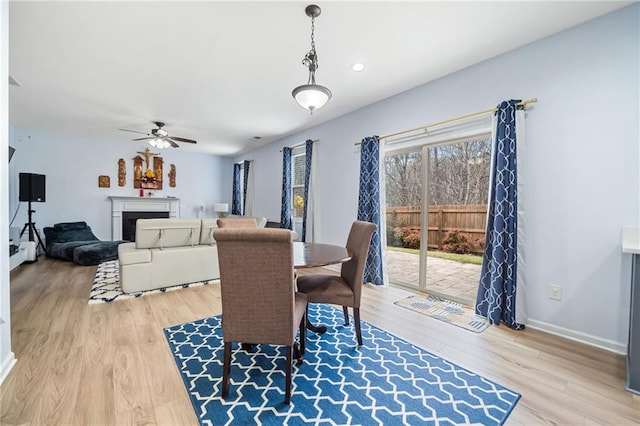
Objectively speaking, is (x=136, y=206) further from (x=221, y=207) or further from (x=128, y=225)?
(x=221, y=207)

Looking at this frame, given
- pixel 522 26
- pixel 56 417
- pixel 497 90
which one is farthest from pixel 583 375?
pixel 56 417

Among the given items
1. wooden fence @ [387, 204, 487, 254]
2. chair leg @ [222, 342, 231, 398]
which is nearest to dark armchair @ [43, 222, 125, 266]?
chair leg @ [222, 342, 231, 398]

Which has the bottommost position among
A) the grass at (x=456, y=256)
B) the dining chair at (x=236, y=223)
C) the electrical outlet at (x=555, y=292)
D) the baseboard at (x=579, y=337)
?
the baseboard at (x=579, y=337)

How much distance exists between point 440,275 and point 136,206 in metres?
7.12

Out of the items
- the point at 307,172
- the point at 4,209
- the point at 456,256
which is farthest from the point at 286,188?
the point at 4,209

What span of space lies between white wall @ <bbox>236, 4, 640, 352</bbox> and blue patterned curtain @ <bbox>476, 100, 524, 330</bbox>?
0.15 metres

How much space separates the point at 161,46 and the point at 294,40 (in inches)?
50.7

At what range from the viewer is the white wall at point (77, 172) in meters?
5.56

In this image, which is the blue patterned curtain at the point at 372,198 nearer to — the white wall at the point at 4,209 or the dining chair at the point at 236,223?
the dining chair at the point at 236,223

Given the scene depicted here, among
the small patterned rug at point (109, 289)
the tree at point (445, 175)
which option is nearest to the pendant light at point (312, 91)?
the tree at point (445, 175)

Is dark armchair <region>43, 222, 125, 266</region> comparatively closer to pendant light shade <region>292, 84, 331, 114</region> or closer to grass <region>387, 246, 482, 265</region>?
pendant light shade <region>292, 84, 331, 114</region>

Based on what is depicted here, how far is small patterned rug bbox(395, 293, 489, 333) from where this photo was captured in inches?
101

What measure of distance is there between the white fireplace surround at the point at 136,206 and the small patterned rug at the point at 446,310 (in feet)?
21.6

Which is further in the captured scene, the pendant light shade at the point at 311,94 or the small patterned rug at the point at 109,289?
the small patterned rug at the point at 109,289
